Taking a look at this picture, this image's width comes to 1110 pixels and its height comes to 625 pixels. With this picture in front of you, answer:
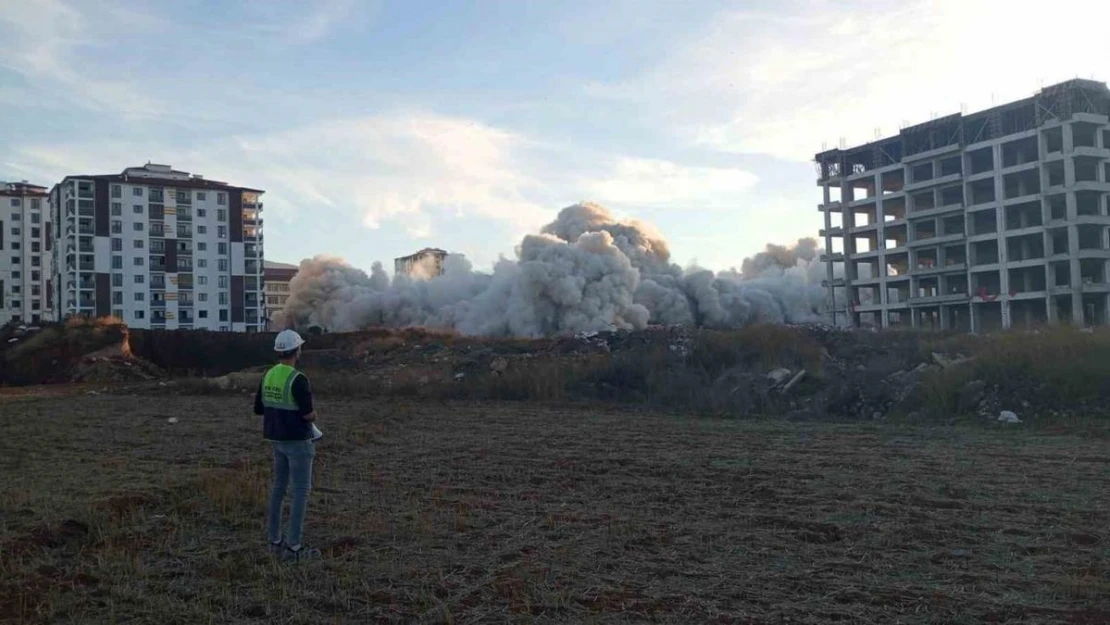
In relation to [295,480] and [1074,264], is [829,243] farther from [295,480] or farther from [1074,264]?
[295,480]

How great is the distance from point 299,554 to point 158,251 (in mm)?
75148

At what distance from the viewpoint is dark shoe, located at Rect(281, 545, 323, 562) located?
6.55 m

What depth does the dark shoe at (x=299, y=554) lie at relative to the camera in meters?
6.55

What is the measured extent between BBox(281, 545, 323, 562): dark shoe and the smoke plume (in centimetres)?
4506

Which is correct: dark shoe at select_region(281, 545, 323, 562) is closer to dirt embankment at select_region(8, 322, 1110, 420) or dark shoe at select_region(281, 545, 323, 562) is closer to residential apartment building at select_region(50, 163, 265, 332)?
dirt embankment at select_region(8, 322, 1110, 420)

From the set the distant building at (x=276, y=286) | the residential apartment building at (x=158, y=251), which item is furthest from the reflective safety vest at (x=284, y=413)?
the distant building at (x=276, y=286)

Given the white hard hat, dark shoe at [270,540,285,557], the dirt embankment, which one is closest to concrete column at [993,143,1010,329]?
the dirt embankment

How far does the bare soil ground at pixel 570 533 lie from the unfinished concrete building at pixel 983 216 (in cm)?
3723

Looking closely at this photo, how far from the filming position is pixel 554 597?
570 centimetres

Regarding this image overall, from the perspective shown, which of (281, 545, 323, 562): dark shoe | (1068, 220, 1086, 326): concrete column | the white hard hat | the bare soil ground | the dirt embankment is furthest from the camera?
(1068, 220, 1086, 326): concrete column

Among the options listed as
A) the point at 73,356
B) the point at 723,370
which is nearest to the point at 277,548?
the point at 723,370

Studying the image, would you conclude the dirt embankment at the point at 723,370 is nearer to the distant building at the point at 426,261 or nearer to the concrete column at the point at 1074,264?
the concrete column at the point at 1074,264

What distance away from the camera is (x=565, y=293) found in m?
56.4

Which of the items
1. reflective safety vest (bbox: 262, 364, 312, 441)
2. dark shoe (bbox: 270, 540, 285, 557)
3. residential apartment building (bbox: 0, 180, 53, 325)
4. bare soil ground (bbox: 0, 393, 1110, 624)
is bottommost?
bare soil ground (bbox: 0, 393, 1110, 624)
